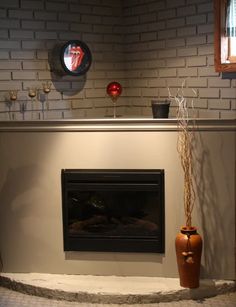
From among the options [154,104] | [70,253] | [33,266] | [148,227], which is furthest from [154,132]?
[33,266]

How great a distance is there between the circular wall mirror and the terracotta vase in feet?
5.33

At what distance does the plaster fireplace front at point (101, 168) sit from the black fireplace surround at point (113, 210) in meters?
0.04

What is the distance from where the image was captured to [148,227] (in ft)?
11.8

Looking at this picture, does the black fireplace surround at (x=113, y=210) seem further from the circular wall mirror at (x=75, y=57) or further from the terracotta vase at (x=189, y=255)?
the circular wall mirror at (x=75, y=57)

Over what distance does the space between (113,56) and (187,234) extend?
1902mm

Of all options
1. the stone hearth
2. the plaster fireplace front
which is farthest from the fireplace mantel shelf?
the stone hearth

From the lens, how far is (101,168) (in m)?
3.58

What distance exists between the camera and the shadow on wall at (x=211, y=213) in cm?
345

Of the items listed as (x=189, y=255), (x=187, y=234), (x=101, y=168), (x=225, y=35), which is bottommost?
(x=189, y=255)

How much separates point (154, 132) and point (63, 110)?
1.13 meters

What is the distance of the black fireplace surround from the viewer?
3537 millimetres

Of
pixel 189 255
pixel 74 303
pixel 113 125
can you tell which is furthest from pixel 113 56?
pixel 74 303

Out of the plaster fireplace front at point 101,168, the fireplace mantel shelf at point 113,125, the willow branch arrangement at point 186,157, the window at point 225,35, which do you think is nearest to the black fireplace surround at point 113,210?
the plaster fireplace front at point 101,168

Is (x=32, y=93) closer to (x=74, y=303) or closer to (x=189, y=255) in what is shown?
(x=74, y=303)
